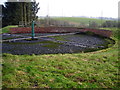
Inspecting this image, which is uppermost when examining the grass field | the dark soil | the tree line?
the tree line

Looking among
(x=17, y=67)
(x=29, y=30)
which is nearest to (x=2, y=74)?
(x=17, y=67)

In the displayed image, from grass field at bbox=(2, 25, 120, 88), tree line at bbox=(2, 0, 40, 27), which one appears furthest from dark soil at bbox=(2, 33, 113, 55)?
tree line at bbox=(2, 0, 40, 27)

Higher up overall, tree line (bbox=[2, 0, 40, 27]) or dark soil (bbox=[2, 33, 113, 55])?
tree line (bbox=[2, 0, 40, 27])

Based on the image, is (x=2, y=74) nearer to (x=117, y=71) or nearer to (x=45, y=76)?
(x=45, y=76)

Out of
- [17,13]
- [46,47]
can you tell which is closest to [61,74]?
[46,47]

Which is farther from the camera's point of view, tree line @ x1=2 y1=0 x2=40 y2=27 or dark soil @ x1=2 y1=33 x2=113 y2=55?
tree line @ x1=2 y1=0 x2=40 y2=27

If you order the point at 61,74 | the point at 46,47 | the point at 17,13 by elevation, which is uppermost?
the point at 17,13

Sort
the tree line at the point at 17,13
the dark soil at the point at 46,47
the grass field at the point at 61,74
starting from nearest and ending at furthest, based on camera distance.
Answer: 1. the grass field at the point at 61,74
2. the dark soil at the point at 46,47
3. the tree line at the point at 17,13

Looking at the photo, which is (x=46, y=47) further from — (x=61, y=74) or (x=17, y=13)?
(x=17, y=13)

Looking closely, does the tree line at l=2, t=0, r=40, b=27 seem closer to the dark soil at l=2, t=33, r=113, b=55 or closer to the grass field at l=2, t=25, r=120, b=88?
the dark soil at l=2, t=33, r=113, b=55

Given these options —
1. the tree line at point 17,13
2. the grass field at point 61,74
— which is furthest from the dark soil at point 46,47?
the tree line at point 17,13

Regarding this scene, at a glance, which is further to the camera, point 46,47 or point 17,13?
point 17,13

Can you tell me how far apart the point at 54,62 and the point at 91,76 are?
67.2 inches

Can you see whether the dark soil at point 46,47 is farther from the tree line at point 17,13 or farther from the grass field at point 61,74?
the tree line at point 17,13
